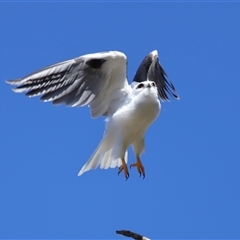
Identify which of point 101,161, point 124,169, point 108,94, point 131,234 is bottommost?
point 131,234

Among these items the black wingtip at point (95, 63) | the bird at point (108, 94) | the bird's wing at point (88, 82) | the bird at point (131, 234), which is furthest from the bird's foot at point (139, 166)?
the bird at point (131, 234)

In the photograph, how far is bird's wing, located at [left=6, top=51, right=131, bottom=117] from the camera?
12023 millimetres

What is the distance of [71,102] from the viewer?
1223 centimetres

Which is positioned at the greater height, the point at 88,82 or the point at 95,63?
the point at 95,63

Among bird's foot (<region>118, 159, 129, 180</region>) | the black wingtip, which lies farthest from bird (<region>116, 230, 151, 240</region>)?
the black wingtip

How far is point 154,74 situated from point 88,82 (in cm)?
285

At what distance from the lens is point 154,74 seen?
1480 cm

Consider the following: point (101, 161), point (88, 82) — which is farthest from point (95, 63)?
point (101, 161)

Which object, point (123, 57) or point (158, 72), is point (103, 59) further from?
point (158, 72)

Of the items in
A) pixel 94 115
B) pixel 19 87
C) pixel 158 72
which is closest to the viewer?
pixel 19 87

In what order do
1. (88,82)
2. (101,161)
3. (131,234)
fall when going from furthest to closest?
1. (101,161)
2. (88,82)
3. (131,234)

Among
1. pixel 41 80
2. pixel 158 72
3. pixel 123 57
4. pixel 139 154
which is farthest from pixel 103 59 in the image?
pixel 158 72

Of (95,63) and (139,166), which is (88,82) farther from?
(139,166)

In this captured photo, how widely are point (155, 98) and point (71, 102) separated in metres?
1.64
